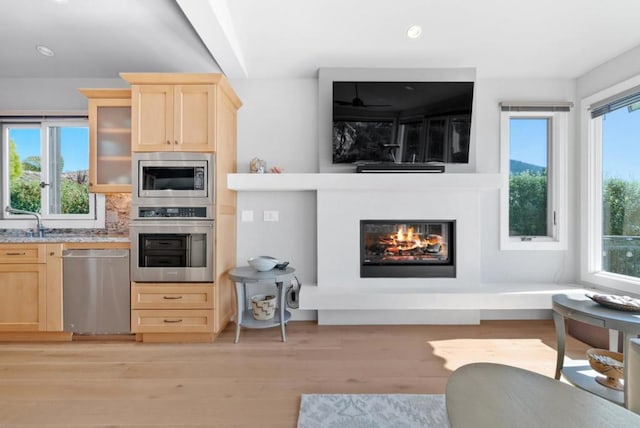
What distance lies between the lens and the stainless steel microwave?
8.69 feet

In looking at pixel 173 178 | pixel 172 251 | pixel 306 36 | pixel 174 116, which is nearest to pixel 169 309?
pixel 172 251

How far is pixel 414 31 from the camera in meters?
2.57

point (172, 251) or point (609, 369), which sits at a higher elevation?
point (172, 251)

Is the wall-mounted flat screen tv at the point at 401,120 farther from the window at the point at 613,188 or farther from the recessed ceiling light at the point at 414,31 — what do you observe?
the window at the point at 613,188

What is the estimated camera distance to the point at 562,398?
88 centimetres

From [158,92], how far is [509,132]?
328 centimetres

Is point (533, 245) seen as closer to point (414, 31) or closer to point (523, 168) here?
point (523, 168)

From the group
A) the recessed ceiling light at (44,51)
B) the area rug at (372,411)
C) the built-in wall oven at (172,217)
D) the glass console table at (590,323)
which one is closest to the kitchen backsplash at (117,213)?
the built-in wall oven at (172,217)

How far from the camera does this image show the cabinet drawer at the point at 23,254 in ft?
8.71

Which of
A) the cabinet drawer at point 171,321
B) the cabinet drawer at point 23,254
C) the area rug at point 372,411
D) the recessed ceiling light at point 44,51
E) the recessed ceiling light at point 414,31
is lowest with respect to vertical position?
the area rug at point 372,411

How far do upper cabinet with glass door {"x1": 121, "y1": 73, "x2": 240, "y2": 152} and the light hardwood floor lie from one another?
1621 millimetres

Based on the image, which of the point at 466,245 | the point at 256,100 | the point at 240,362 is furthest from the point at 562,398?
the point at 256,100

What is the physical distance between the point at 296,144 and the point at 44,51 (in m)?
2.31

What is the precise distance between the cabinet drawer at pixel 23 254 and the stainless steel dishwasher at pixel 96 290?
19 cm
